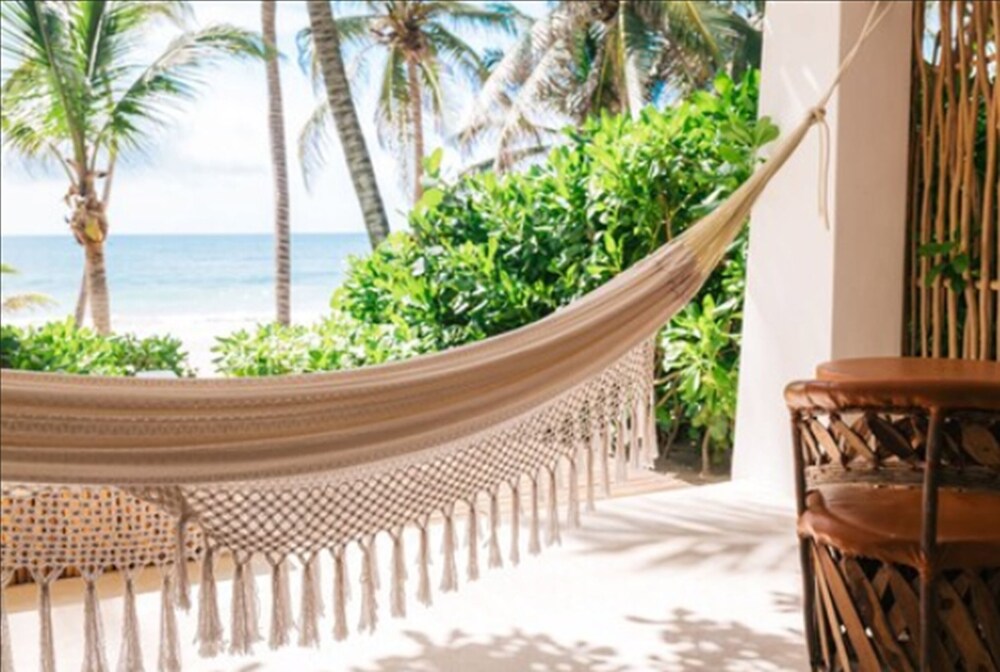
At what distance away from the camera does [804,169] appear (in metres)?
2.60

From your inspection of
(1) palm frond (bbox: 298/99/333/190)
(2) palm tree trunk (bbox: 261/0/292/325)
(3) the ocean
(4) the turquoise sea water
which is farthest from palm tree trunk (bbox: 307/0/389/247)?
(4) the turquoise sea water

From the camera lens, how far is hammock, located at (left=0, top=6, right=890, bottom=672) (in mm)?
1135

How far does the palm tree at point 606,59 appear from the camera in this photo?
36.7ft

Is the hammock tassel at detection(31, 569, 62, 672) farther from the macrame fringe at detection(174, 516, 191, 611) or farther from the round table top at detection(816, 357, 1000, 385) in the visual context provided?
the round table top at detection(816, 357, 1000, 385)

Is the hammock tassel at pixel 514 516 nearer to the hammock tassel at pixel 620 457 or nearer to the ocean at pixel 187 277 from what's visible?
the hammock tassel at pixel 620 457

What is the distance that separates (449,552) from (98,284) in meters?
8.34

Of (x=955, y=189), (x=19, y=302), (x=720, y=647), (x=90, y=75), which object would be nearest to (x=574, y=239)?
(x=955, y=189)

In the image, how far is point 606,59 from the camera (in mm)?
11930

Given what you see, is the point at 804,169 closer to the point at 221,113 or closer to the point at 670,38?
the point at 670,38

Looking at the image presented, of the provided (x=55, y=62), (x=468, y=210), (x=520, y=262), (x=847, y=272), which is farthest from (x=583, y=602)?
(x=55, y=62)

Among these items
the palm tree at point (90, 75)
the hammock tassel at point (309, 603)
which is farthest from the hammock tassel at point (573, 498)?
the palm tree at point (90, 75)

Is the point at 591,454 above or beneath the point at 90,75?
beneath

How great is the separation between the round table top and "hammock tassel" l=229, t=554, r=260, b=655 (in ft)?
2.61

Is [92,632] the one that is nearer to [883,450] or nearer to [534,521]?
[534,521]
